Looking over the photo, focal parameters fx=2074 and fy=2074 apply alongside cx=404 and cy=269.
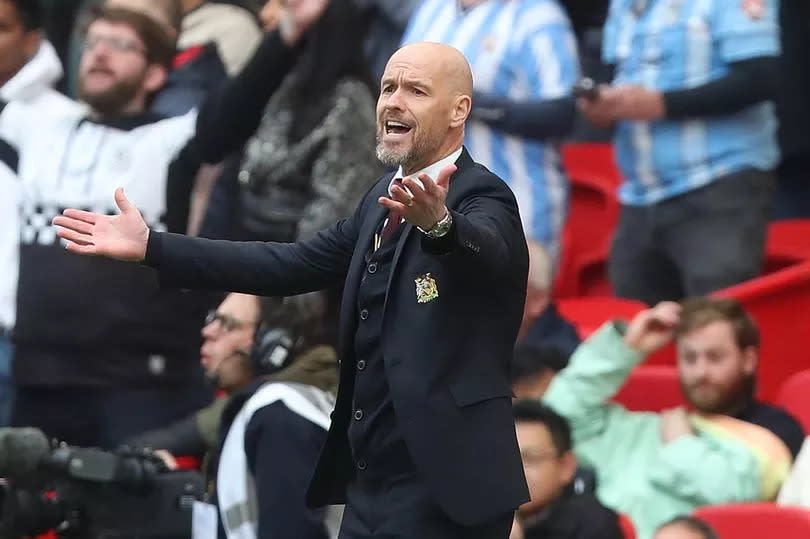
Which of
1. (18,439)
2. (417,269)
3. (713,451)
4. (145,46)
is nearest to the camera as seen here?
(417,269)

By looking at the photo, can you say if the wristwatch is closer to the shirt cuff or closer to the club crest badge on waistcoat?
the shirt cuff

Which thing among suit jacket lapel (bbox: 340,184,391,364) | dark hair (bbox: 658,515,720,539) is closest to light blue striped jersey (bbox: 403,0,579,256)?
dark hair (bbox: 658,515,720,539)

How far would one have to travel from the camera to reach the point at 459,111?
391cm

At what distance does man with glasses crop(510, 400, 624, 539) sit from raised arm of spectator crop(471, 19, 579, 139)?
158cm

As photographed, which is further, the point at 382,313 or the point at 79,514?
the point at 79,514

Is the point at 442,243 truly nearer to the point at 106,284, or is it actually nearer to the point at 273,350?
the point at 273,350

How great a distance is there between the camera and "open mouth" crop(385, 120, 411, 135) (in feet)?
12.7

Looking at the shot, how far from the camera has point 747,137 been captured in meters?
6.63

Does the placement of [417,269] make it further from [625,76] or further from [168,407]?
[625,76]

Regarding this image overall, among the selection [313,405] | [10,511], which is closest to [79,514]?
[10,511]

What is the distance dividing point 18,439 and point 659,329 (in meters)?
2.07

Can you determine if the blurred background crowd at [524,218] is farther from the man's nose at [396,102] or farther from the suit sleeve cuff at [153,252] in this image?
the man's nose at [396,102]

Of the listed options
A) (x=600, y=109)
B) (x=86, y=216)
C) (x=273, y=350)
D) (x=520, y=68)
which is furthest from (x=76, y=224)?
(x=520, y=68)

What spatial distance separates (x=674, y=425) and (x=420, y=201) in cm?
254
